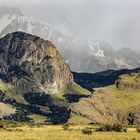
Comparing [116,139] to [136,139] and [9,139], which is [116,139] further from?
[9,139]

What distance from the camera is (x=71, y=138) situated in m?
98.9

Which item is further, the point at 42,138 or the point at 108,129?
the point at 108,129

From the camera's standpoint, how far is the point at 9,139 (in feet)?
311

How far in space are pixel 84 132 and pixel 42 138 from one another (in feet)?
73.0

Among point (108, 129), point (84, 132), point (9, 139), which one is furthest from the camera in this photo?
point (108, 129)

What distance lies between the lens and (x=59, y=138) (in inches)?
3866

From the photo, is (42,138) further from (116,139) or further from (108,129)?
(108,129)

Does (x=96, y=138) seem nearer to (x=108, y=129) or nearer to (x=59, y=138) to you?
(x=59, y=138)

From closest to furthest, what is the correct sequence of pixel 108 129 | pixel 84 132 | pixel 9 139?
pixel 9 139 < pixel 84 132 < pixel 108 129

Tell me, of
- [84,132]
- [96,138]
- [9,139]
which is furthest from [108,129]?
[9,139]

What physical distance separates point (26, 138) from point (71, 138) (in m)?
9.31

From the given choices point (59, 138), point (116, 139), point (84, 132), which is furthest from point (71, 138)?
point (84, 132)

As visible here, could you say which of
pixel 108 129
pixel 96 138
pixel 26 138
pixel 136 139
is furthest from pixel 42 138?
pixel 108 129

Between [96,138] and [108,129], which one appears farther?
[108,129]
